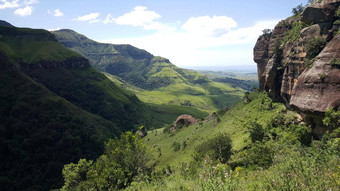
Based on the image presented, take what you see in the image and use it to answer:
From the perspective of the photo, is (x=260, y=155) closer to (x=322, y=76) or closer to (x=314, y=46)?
(x=322, y=76)

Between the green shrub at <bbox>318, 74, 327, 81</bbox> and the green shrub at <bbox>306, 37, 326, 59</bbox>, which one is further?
the green shrub at <bbox>306, 37, 326, 59</bbox>

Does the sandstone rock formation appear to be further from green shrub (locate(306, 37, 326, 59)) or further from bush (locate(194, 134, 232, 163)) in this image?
bush (locate(194, 134, 232, 163))

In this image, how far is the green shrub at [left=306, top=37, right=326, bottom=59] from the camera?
40250mm

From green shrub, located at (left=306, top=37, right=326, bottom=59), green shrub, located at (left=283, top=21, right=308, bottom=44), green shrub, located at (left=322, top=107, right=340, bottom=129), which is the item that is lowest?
green shrub, located at (left=322, top=107, right=340, bottom=129)

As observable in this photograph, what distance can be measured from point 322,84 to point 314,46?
1214 centimetres

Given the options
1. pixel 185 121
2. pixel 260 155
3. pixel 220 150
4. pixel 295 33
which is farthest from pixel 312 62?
pixel 185 121

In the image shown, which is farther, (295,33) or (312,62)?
(295,33)

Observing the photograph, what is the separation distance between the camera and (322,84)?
112 feet

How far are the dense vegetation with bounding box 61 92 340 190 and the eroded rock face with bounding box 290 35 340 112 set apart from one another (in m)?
3.16


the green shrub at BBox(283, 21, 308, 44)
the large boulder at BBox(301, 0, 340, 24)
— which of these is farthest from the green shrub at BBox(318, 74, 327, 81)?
the green shrub at BBox(283, 21, 308, 44)

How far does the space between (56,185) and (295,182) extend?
13526cm

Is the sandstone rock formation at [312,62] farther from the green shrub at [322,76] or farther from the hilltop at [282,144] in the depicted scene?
the hilltop at [282,144]

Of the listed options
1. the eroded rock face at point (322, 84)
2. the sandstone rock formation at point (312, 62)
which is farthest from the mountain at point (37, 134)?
the eroded rock face at point (322, 84)

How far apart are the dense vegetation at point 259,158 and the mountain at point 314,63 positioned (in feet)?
12.6
